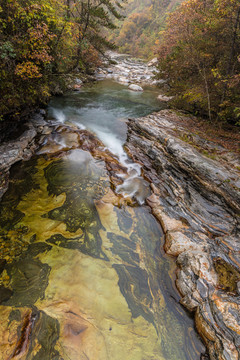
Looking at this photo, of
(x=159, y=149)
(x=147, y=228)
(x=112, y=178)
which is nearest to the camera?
(x=147, y=228)

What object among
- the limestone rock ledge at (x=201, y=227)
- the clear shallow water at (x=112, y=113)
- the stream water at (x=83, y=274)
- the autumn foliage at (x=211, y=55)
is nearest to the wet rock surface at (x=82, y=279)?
the stream water at (x=83, y=274)

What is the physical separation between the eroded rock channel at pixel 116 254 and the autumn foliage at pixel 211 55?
357 cm

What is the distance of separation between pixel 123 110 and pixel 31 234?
1066 cm

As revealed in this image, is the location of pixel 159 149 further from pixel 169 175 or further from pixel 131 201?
pixel 131 201

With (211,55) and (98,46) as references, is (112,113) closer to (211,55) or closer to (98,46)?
(98,46)

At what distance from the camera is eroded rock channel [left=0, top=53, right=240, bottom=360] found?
2625mm

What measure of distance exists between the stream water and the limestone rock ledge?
0.99ft

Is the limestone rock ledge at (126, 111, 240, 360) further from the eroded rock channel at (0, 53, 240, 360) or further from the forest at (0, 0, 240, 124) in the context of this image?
the forest at (0, 0, 240, 124)

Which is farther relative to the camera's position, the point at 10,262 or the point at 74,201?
the point at 74,201

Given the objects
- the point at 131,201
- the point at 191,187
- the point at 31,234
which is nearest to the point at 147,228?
the point at 131,201

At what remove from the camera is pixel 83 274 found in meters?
3.32

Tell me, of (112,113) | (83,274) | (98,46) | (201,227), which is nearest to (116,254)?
(83,274)

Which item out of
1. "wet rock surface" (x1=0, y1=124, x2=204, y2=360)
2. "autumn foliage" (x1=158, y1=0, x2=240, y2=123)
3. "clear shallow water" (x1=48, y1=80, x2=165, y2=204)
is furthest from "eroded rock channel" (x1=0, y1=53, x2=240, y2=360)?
"autumn foliage" (x1=158, y1=0, x2=240, y2=123)

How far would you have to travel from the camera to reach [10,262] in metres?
3.31
